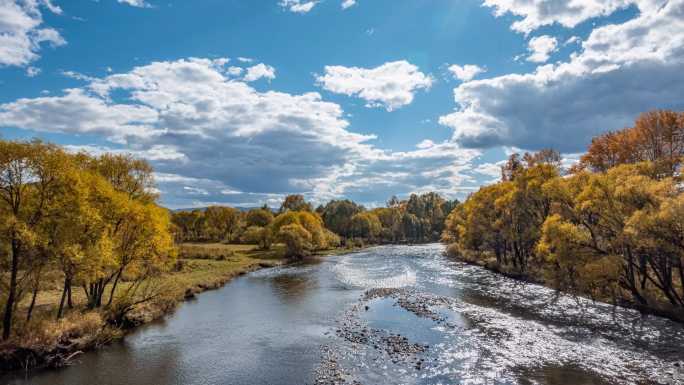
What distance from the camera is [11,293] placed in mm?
24781

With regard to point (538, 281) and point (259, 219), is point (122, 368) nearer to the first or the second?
point (538, 281)

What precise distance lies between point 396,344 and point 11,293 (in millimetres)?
26468

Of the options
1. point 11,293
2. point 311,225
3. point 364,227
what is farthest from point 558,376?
point 364,227

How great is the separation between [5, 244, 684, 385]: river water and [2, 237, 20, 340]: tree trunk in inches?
146

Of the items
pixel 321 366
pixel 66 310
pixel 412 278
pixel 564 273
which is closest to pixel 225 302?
pixel 66 310

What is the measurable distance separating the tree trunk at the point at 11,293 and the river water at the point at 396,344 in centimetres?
370

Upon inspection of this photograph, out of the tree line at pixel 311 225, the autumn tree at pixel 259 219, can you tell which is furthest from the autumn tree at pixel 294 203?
the autumn tree at pixel 259 219

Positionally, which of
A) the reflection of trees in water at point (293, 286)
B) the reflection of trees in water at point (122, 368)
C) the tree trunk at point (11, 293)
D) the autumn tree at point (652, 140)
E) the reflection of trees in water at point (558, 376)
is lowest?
the reflection of trees in water at point (122, 368)

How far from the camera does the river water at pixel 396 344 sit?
2288cm

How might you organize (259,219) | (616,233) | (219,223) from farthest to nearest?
(259,219), (219,223), (616,233)

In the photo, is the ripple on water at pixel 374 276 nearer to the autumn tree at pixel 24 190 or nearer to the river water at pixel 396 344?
the river water at pixel 396 344

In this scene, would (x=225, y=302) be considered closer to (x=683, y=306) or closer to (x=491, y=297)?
(x=491, y=297)

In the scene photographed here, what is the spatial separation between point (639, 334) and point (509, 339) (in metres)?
9.82

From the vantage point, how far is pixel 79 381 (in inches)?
907
